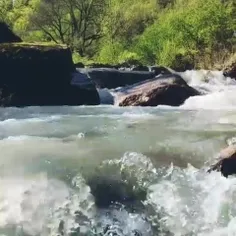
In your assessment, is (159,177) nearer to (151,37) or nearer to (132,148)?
(132,148)

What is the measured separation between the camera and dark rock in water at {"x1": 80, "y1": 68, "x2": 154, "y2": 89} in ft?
70.2

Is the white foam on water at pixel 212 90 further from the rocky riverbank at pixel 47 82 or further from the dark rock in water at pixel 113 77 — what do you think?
the dark rock in water at pixel 113 77

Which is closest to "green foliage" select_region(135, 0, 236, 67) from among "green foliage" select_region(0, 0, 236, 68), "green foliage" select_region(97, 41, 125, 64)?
"green foliage" select_region(0, 0, 236, 68)

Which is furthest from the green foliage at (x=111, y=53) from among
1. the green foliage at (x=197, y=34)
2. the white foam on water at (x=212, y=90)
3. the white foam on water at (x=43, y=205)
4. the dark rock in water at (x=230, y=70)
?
the white foam on water at (x=43, y=205)

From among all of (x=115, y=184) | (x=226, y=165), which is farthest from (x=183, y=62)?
(x=115, y=184)

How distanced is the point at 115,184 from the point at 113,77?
13072 mm

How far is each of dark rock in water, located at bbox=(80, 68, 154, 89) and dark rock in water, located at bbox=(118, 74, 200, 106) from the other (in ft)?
7.19

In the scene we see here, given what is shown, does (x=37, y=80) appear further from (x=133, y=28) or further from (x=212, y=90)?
(x=133, y=28)

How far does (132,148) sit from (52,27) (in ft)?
83.2

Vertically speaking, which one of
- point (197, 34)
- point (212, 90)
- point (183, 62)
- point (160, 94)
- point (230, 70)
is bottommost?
point (183, 62)

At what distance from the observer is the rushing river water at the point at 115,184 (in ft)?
26.2

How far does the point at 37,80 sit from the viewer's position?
19000 millimetres

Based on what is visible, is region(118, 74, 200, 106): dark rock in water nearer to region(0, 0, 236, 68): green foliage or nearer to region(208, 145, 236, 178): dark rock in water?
region(0, 0, 236, 68): green foliage

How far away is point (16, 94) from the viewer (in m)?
18.9
